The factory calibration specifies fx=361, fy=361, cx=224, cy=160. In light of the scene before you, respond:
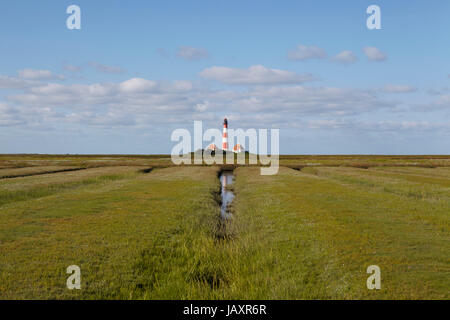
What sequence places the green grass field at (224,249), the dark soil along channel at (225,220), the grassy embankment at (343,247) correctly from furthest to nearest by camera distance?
the dark soil along channel at (225,220)
the green grass field at (224,249)
the grassy embankment at (343,247)

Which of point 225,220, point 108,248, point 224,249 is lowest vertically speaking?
point 225,220

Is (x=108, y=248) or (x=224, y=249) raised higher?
(x=108, y=248)

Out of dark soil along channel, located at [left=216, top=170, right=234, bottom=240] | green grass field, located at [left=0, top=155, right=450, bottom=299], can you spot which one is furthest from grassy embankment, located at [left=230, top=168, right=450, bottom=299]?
dark soil along channel, located at [left=216, top=170, right=234, bottom=240]

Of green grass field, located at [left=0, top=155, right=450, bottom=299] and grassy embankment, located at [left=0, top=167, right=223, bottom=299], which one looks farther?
grassy embankment, located at [left=0, top=167, right=223, bottom=299]

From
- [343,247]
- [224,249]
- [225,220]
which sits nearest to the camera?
[343,247]

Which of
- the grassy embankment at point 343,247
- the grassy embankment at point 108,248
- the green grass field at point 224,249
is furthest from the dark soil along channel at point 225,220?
the grassy embankment at point 343,247

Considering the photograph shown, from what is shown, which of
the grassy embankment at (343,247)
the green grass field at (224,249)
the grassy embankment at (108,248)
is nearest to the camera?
the grassy embankment at (343,247)

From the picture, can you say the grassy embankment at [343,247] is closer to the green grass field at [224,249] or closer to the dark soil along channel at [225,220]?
the green grass field at [224,249]

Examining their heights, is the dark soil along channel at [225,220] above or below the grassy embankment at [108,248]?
below

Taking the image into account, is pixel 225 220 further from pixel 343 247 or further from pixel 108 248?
pixel 343 247

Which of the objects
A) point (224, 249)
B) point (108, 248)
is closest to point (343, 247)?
point (224, 249)

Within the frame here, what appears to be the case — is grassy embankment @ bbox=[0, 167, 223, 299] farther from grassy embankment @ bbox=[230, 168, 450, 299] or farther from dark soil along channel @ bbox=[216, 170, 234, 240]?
grassy embankment @ bbox=[230, 168, 450, 299]

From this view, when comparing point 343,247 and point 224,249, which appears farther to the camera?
point 224,249

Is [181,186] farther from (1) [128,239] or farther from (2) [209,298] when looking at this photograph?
(2) [209,298]
